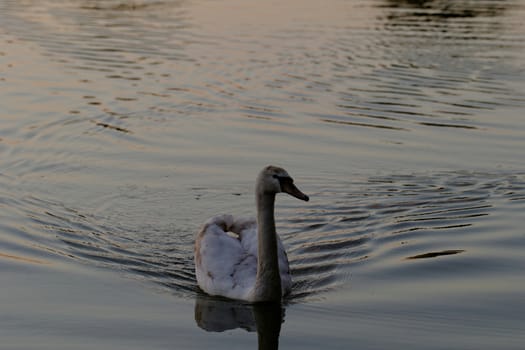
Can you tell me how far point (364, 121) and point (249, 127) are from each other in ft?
7.35

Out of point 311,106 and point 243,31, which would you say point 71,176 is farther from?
point 243,31

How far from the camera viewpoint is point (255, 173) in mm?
15445

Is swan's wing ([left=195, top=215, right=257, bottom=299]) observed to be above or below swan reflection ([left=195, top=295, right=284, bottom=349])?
above

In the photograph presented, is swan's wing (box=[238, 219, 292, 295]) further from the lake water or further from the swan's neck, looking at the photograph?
the swan's neck

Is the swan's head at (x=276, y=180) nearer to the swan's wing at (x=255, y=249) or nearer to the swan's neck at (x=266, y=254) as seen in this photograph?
the swan's neck at (x=266, y=254)

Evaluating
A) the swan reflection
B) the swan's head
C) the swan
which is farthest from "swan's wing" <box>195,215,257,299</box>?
the swan's head

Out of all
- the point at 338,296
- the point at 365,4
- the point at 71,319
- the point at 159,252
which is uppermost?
the point at 365,4

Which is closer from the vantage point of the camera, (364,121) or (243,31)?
(364,121)

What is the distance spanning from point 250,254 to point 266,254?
0.78 m

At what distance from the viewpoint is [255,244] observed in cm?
1073

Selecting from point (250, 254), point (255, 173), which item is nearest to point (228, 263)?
Result: point (250, 254)

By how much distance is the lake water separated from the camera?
971 cm

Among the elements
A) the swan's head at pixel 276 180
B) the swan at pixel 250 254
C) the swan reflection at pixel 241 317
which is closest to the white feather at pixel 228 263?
the swan at pixel 250 254

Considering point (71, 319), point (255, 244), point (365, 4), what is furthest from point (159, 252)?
point (365, 4)
